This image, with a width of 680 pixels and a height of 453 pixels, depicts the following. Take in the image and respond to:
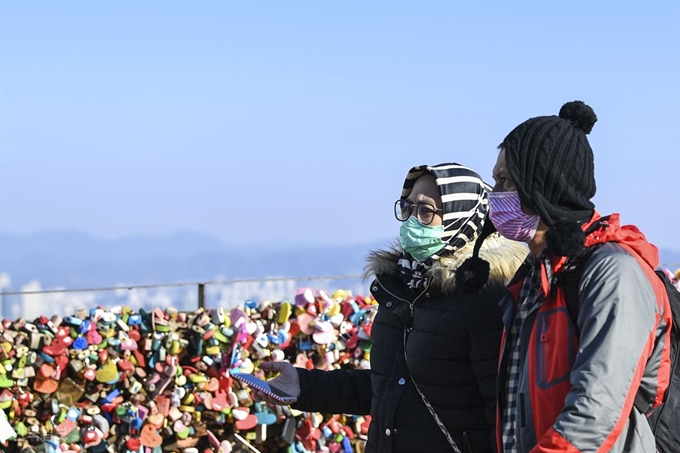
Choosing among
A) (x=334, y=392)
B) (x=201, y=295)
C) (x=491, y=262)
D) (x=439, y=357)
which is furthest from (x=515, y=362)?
(x=201, y=295)

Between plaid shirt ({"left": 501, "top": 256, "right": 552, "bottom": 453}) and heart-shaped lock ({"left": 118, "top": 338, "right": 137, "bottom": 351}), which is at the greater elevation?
plaid shirt ({"left": 501, "top": 256, "right": 552, "bottom": 453})

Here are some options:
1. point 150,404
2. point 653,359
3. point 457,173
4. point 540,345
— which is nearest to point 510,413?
point 540,345

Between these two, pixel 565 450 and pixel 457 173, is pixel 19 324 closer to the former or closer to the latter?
pixel 457 173

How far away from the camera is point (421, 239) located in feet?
10.8

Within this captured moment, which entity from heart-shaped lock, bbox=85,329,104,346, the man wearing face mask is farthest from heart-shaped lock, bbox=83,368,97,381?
the man wearing face mask

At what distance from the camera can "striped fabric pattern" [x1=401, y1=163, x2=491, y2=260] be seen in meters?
3.29

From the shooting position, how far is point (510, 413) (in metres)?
2.43

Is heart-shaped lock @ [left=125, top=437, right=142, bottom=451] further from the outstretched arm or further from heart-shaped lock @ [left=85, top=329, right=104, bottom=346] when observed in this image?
the outstretched arm

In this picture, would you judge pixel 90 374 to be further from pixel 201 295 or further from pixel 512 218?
pixel 512 218

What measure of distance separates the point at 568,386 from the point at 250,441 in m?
4.28

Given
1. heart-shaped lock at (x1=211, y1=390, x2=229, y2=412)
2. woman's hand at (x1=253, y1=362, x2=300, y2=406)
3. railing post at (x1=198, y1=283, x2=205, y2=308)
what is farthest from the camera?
railing post at (x1=198, y1=283, x2=205, y2=308)

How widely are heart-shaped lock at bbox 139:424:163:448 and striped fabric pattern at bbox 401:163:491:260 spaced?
3233 millimetres

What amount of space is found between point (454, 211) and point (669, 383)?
1130mm

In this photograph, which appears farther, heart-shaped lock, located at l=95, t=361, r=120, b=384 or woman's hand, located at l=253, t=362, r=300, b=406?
heart-shaped lock, located at l=95, t=361, r=120, b=384
